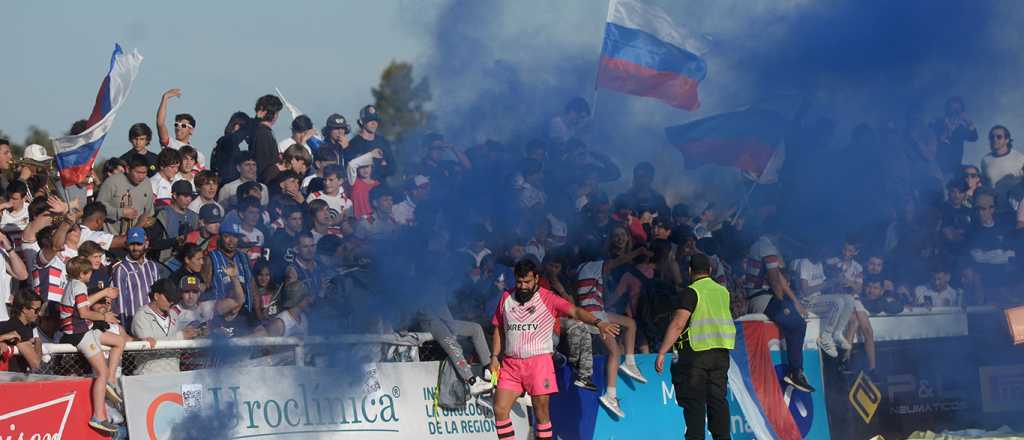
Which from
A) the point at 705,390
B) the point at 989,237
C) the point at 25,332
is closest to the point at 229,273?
the point at 25,332

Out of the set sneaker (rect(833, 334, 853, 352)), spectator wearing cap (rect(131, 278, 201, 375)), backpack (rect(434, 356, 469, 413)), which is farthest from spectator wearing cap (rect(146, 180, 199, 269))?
sneaker (rect(833, 334, 853, 352))

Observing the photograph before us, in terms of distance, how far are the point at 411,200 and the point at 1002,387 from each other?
24.5ft

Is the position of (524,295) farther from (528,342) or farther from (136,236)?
(136,236)

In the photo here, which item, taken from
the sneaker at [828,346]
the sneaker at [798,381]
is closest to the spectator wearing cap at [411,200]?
the sneaker at [798,381]

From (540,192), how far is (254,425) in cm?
388

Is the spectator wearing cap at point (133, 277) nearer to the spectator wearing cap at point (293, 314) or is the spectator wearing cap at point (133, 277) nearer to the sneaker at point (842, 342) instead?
the spectator wearing cap at point (293, 314)

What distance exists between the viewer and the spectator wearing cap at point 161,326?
1120 cm

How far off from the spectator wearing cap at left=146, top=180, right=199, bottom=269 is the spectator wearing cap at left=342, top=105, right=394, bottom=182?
1.76m

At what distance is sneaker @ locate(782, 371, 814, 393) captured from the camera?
15.1m

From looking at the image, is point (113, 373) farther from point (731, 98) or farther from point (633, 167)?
point (731, 98)

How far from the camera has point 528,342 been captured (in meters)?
12.5

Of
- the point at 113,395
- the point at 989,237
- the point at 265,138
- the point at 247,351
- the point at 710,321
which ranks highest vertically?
the point at 265,138

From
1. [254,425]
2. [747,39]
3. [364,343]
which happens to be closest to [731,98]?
[747,39]

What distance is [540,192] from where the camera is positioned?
14039mm
